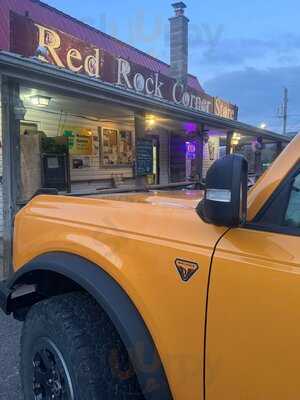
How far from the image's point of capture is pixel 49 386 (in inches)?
89.3

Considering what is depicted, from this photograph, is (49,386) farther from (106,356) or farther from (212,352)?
(212,352)

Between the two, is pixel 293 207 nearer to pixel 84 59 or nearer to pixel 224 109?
pixel 84 59

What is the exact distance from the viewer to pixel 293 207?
1.53 metres

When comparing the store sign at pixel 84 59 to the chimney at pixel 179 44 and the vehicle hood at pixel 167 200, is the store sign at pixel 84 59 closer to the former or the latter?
the chimney at pixel 179 44

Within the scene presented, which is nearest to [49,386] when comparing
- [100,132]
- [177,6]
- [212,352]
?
[212,352]

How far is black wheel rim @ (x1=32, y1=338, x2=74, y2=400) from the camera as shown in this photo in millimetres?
2121

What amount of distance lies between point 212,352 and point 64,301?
1.05 meters


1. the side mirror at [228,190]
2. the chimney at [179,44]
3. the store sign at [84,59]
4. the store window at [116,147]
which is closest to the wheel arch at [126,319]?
the side mirror at [228,190]

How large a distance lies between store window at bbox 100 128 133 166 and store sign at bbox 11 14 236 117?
1479 mm

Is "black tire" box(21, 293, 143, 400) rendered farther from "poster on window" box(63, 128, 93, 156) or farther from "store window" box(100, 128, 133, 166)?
"store window" box(100, 128, 133, 166)

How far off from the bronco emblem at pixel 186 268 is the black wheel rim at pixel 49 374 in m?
0.88

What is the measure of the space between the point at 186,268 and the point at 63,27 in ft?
35.2

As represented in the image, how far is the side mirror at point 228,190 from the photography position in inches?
56.6

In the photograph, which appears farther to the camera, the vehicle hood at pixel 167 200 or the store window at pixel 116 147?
the store window at pixel 116 147
